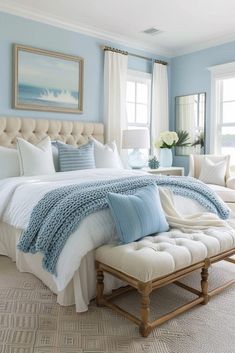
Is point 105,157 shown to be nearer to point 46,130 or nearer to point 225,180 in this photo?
point 46,130

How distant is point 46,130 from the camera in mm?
4332

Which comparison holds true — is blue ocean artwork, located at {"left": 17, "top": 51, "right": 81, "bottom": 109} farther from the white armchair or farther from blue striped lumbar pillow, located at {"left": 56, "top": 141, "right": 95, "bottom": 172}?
the white armchair

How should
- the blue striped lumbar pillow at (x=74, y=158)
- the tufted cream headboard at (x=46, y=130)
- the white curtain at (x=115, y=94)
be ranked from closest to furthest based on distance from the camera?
the blue striped lumbar pillow at (x=74, y=158) → the tufted cream headboard at (x=46, y=130) → the white curtain at (x=115, y=94)

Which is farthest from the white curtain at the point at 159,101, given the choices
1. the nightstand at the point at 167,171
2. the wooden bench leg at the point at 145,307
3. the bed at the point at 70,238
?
the wooden bench leg at the point at 145,307

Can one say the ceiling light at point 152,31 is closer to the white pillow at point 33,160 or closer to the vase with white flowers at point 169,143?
the vase with white flowers at point 169,143

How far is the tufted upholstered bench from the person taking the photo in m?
1.88

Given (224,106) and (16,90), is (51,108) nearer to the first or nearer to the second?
(16,90)

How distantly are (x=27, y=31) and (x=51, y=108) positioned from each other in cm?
99

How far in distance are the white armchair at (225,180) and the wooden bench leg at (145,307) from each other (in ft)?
8.87

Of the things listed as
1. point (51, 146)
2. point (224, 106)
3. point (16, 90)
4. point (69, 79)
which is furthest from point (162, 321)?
point (224, 106)

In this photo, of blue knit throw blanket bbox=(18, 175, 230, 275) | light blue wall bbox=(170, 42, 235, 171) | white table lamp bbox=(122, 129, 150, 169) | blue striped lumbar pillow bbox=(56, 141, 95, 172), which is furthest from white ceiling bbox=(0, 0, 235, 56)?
blue knit throw blanket bbox=(18, 175, 230, 275)

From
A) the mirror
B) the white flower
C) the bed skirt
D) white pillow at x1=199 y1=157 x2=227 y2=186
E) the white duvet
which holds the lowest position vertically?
the bed skirt

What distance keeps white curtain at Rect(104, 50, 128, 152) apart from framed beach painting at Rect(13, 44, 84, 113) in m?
0.44

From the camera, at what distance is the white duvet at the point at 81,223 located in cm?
214
